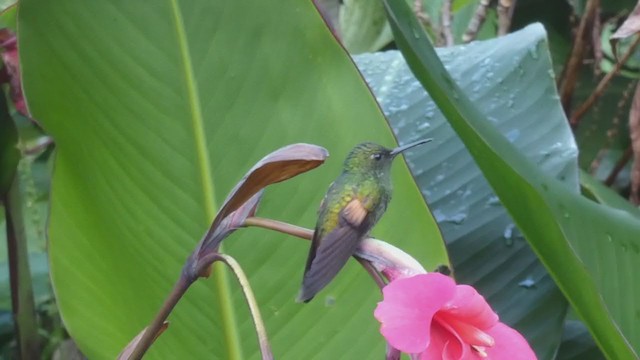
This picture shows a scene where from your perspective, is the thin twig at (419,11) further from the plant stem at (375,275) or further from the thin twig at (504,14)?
the plant stem at (375,275)

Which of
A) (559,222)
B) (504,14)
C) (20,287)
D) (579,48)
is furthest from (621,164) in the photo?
(20,287)

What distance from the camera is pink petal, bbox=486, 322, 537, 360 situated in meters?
0.33

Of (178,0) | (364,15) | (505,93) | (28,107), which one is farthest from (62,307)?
(364,15)

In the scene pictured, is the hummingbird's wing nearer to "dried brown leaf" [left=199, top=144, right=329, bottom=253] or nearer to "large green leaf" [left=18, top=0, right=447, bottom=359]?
"dried brown leaf" [left=199, top=144, right=329, bottom=253]

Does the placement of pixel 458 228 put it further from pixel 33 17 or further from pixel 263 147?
pixel 33 17

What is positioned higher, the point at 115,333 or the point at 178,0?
the point at 178,0

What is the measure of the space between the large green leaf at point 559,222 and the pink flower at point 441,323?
0.94ft

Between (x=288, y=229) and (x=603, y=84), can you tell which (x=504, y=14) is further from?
(x=288, y=229)

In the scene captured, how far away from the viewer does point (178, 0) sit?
708 mm

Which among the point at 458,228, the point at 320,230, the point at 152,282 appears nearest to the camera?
the point at 320,230

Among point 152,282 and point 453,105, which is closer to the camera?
point 453,105

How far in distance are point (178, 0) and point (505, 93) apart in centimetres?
56

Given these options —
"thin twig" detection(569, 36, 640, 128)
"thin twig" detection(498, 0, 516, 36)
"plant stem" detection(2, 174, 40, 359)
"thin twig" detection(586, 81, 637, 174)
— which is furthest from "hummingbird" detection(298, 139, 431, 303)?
"thin twig" detection(586, 81, 637, 174)

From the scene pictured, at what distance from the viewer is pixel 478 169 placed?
1.06 m
